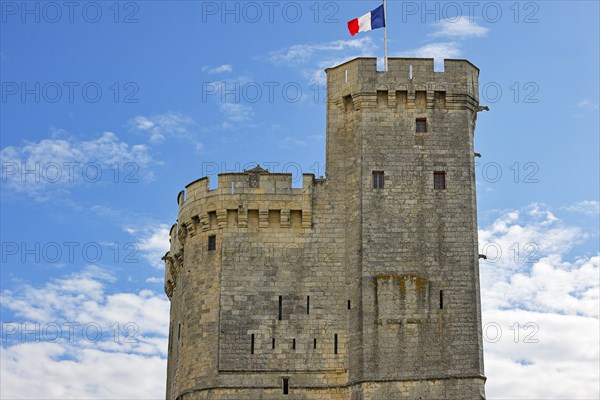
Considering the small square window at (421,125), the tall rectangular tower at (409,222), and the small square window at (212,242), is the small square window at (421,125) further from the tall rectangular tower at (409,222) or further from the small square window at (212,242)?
the small square window at (212,242)

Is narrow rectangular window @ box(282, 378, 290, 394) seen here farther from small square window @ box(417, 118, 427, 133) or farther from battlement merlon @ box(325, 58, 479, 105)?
battlement merlon @ box(325, 58, 479, 105)

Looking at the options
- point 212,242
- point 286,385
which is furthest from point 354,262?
point 212,242

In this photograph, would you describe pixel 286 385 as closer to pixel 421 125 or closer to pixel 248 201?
pixel 248 201

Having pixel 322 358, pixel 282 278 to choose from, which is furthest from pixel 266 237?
pixel 322 358

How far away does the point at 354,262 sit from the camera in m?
44.1

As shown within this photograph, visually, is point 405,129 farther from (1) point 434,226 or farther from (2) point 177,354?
(2) point 177,354

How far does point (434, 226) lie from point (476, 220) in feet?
5.75

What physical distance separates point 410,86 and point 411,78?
36 cm

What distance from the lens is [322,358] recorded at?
43.5 meters

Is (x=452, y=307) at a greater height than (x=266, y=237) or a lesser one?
lesser

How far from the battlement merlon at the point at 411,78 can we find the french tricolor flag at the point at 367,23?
1546 millimetres

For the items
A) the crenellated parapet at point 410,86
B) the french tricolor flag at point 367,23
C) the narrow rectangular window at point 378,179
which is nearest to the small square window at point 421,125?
the crenellated parapet at point 410,86

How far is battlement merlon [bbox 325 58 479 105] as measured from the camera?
45.9 meters

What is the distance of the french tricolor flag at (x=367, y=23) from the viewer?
47281 millimetres
